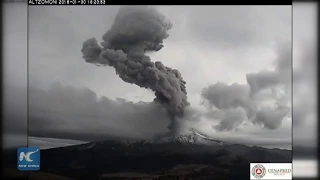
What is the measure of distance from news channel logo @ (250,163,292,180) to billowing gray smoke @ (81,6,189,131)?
473 mm

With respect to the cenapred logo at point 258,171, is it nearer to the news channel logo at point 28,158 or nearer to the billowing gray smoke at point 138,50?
the billowing gray smoke at point 138,50

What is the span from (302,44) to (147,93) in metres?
0.83

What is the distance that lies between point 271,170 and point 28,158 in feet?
4.07

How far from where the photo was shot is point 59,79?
167cm

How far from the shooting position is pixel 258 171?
5.56ft

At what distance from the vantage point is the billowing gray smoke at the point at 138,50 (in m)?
1.66

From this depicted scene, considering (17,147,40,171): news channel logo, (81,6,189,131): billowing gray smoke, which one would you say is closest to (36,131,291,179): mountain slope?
(17,147,40,171): news channel logo

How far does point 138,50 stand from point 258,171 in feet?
2.86

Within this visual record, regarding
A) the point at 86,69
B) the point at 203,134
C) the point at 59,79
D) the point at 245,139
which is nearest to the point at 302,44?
the point at 245,139

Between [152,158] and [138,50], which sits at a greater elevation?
[138,50]

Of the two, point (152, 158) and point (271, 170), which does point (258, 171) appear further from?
point (152, 158)

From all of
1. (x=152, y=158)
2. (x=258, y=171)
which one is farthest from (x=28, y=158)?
(x=258, y=171)

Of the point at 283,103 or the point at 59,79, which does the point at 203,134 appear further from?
the point at 59,79

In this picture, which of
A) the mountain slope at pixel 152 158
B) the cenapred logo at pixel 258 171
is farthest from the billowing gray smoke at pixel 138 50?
the cenapred logo at pixel 258 171
